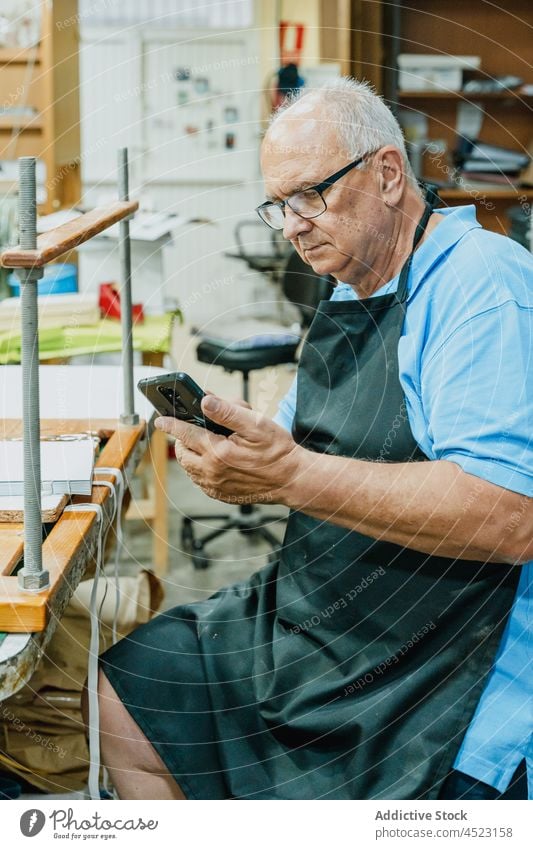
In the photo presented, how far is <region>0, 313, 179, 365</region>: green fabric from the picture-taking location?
8.59 ft

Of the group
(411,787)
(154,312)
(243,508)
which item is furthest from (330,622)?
(243,508)

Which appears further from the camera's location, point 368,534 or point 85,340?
point 85,340

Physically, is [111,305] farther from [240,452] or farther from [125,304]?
[240,452]

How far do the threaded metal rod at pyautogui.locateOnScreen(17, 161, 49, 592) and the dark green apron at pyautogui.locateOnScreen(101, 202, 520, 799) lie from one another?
0.38m

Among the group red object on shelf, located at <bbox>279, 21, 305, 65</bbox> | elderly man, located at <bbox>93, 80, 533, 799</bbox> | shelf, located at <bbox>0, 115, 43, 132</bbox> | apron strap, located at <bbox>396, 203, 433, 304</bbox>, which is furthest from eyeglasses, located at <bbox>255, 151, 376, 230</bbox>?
red object on shelf, located at <bbox>279, 21, 305, 65</bbox>

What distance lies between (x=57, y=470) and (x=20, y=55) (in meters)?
2.52

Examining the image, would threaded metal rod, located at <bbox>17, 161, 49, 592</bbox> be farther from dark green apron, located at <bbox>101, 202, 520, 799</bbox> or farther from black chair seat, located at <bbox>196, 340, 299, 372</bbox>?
black chair seat, located at <bbox>196, 340, 299, 372</bbox>

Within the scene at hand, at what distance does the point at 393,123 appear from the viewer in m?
1.38

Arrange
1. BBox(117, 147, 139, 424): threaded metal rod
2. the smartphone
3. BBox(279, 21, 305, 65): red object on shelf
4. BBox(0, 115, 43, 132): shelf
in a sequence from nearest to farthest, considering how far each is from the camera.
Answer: the smartphone, BBox(117, 147, 139, 424): threaded metal rod, BBox(0, 115, 43, 132): shelf, BBox(279, 21, 305, 65): red object on shelf

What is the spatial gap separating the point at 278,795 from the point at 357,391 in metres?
0.54

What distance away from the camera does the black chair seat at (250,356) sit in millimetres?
3379

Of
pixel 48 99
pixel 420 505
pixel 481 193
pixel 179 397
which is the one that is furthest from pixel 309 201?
pixel 481 193

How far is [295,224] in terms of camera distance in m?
1.39

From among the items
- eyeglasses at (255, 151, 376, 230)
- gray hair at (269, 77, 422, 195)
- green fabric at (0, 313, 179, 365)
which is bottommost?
green fabric at (0, 313, 179, 365)
